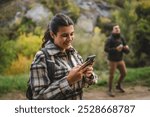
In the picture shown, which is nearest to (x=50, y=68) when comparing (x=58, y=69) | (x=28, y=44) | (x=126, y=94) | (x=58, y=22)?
(x=58, y=69)

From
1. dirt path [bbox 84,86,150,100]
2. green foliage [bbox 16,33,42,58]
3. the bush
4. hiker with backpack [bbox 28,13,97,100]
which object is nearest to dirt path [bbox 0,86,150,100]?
dirt path [bbox 84,86,150,100]

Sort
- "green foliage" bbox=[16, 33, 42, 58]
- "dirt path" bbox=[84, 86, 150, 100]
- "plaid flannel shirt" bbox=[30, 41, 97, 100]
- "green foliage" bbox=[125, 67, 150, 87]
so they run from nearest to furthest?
"plaid flannel shirt" bbox=[30, 41, 97, 100] → "green foliage" bbox=[16, 33, 42, 58] → "dirt path" bbox=[84, 86, 150, 100] → "green foliage" bbox=[125, 67, 150, 87]

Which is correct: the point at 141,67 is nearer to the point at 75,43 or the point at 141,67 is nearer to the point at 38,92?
the point at 75,43

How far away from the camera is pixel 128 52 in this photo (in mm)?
3754

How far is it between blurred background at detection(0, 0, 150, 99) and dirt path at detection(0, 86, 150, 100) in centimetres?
6

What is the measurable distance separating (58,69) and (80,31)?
79.7 inches

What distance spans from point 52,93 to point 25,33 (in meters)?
1.96

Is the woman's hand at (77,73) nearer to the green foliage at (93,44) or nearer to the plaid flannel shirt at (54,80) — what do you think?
the plaid flannel shirt at (54,80)

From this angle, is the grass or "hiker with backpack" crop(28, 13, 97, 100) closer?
"hiker with backpack" crop(28, 13, 97, 100)

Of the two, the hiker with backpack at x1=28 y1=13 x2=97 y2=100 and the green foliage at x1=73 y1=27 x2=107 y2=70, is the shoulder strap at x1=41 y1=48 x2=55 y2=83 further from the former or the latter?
the green foliage at x1=73 y1=27 x2=107 y2=70

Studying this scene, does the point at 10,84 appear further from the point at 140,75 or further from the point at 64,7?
the point at 140,75

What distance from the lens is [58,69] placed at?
63.3 inches

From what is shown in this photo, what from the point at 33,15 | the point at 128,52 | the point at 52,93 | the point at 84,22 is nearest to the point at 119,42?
the point at 128,52

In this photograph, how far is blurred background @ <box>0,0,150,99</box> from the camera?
346cm
